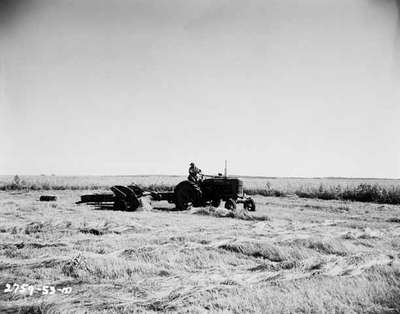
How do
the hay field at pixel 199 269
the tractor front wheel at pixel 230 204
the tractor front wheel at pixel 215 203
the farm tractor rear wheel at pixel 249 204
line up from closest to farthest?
the hay field at pixel 199 269 → the tractor front wheel at pixel 230 204 → the farm tractor rear wheel at pixel 249 204 → the tractor front wheel at pixel 215 203

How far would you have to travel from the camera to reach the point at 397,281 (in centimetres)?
522

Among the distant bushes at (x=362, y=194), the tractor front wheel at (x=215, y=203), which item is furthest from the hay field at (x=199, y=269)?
the distant bushes at (x=362, y=194)

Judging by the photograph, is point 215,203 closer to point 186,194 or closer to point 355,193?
point 186,194

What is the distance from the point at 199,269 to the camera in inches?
236

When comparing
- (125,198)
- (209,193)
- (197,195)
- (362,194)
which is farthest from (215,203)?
(362,194)

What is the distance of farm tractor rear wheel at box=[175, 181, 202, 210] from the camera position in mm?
15273

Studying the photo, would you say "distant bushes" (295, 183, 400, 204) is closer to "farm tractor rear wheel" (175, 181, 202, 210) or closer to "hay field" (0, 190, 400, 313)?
"farm tractor rear wheel" (175, 181, 202, 210)

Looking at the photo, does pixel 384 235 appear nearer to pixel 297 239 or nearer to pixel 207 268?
pixel 297 239

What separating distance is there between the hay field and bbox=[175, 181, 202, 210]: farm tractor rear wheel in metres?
5.32

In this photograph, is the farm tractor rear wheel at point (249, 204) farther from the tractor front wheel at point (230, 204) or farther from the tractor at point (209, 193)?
the tractor front wheel at point (230, 204)

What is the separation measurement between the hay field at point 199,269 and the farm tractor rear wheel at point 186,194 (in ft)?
17.5

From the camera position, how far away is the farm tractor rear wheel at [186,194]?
15273mm

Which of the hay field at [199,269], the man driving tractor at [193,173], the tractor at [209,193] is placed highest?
the man driving tractor at [193,173]

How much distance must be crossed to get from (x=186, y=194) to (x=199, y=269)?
942cm
